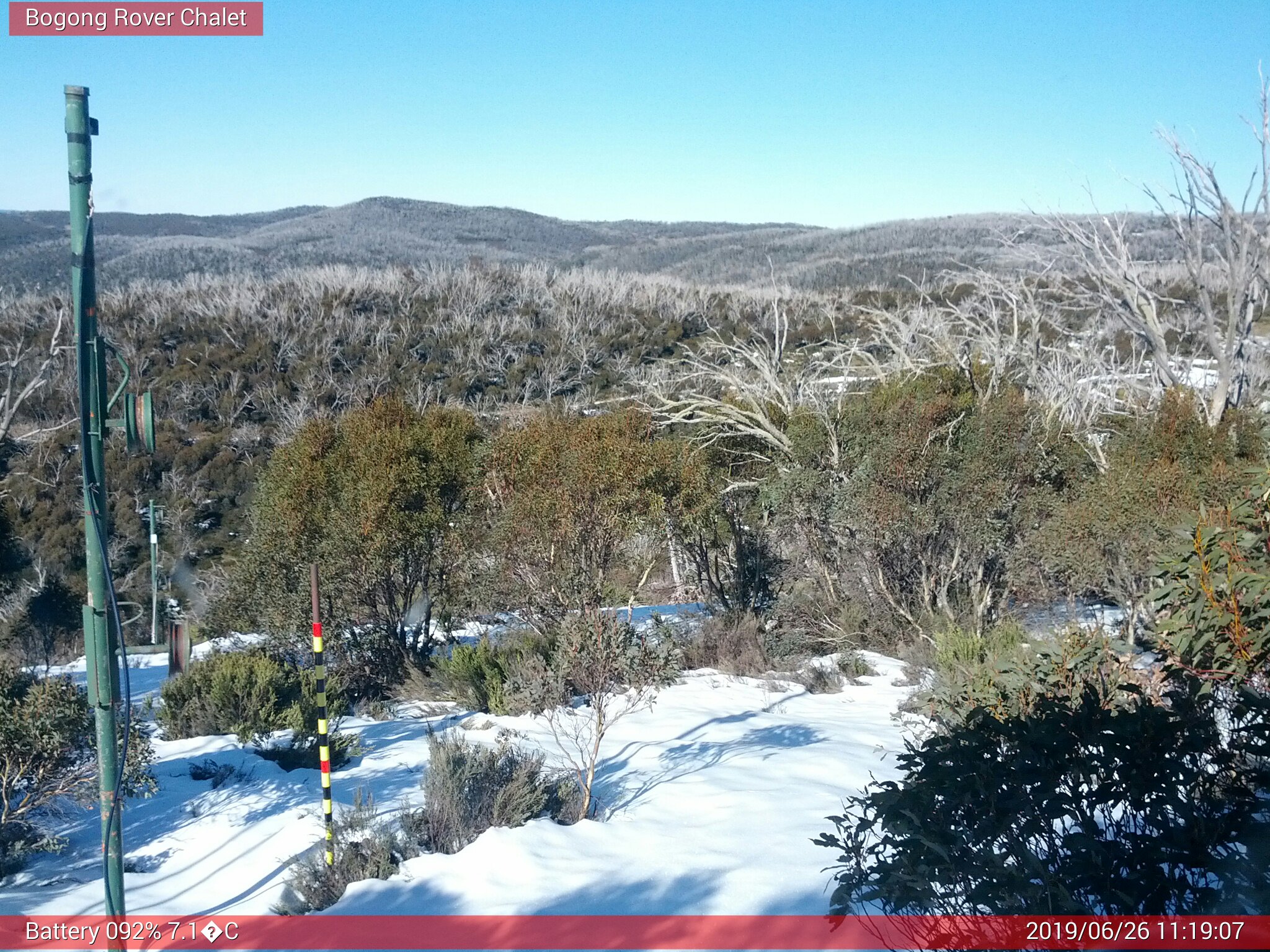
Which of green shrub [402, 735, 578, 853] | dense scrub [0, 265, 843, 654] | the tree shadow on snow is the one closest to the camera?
green shrub [402, 735, 578, 853]

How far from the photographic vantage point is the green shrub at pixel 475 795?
17.5ft

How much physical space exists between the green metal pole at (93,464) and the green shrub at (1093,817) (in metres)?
3.03

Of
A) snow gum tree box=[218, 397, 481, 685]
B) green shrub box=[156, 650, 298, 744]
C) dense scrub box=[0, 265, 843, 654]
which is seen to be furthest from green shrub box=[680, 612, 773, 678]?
dense scrub box=[0, 265, 843, 654]

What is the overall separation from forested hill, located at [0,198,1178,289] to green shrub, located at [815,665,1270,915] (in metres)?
46.9

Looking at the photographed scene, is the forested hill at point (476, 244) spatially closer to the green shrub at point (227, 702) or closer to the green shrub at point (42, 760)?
the green shrub at point (227, 702)

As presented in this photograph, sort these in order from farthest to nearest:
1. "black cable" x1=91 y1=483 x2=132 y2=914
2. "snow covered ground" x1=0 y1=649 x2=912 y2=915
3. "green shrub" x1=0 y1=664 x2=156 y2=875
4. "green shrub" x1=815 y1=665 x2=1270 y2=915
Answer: "green shrub" x1=0 y1=664 x2=156 y2=875, "snow covered ground" x1=0 y1=649 x2=912 y2=915, "black cable" x1=91 y1=483 x2=132 y2=914, "green shrub" x1=815 y1=665 x2=1270 y2=915

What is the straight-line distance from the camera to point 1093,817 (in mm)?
2932

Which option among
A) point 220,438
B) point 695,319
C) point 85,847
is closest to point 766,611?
point 85,847

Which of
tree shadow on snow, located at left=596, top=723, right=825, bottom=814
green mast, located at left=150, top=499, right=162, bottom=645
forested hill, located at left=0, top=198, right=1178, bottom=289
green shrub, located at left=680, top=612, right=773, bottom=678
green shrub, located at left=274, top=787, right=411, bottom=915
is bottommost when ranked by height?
green mast, located at left=150, top=499, right=162, bottom=645

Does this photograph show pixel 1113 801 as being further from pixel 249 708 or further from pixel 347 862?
pixel 249 708

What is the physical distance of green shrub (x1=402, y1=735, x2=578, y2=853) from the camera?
5.34 meters

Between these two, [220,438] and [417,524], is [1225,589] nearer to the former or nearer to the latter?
[417,524]

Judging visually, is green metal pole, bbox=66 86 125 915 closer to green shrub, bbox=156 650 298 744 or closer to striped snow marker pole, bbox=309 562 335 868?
striped snow marker pole, bbox=309 562 335 868

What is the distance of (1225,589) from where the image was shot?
3207mm
